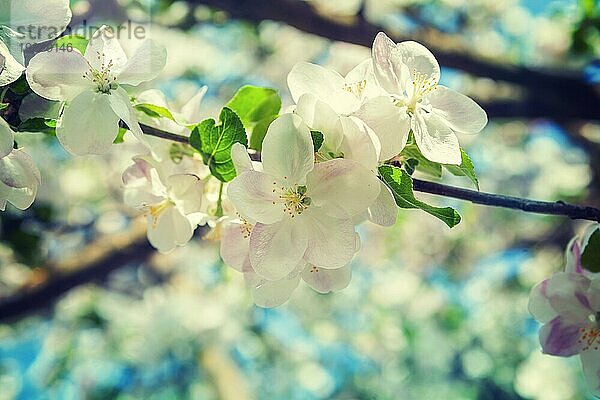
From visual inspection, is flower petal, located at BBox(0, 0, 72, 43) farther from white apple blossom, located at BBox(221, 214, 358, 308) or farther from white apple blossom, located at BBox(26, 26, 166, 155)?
white apple blossom, located at BBox(221, 214, 358, 308)

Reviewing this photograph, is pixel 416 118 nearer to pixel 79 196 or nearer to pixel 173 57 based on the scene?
pixel 173 57

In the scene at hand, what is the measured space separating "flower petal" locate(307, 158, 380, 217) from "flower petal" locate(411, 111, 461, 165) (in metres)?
0.03

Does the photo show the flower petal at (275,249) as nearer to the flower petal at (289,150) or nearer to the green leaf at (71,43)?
the flower petal at (289,150)

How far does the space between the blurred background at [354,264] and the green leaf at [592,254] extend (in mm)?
442

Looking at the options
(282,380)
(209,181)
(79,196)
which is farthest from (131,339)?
(209,181)

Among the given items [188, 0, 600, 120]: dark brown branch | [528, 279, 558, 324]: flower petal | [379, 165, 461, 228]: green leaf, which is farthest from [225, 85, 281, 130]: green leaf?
[188, 0, 600, 120]: dark brown branch

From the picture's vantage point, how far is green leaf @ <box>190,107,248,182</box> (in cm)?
37

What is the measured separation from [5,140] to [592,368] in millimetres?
370

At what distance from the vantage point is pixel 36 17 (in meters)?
0.35

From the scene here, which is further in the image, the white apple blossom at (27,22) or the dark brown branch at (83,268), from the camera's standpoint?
the dark brown branch at (83,268)

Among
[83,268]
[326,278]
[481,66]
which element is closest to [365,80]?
[326,278]

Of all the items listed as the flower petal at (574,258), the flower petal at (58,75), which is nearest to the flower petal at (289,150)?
the flower petal at (58,75)

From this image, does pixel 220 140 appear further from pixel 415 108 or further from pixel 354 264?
pixel 354 264

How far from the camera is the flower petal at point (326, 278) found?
0.38m
